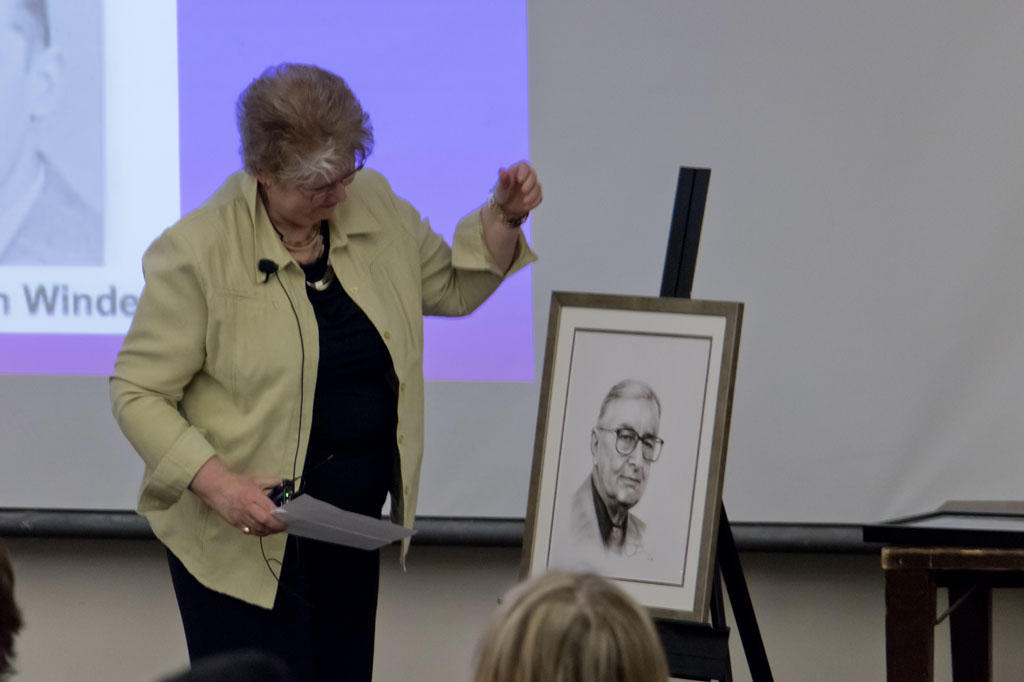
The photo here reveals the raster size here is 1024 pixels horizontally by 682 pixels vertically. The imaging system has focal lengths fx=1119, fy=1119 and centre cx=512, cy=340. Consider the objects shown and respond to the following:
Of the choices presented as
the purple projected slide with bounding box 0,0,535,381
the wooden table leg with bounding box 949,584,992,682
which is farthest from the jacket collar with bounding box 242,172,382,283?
the wooden table leg with bounding box 949,584,992,682

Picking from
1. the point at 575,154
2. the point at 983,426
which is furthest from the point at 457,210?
the point at 983,426

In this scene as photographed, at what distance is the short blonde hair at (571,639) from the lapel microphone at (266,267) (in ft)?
3.02

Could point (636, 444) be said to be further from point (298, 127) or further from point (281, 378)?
point (298, 127)

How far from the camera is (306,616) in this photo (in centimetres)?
176

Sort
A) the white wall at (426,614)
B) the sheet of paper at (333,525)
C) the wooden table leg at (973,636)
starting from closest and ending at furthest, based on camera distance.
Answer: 1. the sheet of paper at (333,525)
2. the wooden table leg at (973,636)
3. the white wall at (426,614)

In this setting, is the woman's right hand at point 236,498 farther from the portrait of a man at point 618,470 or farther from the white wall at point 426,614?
the white wall at point 426,614

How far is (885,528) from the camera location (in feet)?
5.88

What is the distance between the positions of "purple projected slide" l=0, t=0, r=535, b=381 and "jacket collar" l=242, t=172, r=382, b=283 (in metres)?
0.58

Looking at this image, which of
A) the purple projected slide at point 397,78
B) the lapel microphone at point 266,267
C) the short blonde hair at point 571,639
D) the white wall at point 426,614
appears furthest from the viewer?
the white wall at point 426,614

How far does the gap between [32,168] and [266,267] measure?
103cm

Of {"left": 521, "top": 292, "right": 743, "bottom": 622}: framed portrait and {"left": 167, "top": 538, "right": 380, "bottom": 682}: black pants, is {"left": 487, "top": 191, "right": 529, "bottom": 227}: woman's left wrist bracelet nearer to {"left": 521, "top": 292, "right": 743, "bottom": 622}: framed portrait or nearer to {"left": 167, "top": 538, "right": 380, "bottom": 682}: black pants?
{"left": 521, "top": 292, "right": 743, "bottom": 622}: framed portrait

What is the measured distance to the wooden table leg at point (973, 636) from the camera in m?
2.12

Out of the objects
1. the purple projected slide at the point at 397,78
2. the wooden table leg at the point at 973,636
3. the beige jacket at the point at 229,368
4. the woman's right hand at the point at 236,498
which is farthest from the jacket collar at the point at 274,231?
the wooden table leg at the point at 973,636

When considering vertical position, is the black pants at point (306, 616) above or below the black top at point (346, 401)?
below
